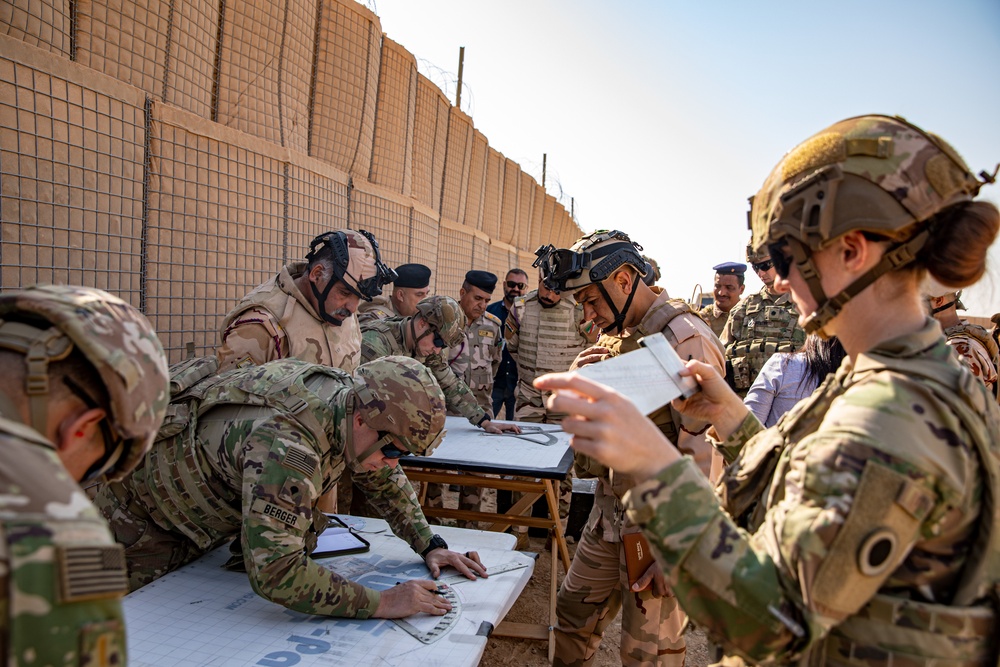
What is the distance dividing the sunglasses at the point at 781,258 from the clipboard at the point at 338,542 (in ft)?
6.95

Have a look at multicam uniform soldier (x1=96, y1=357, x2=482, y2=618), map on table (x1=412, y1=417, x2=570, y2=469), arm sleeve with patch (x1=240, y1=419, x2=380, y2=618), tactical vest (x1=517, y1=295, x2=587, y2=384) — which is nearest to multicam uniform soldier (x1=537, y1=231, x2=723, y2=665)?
multicam uniform soldier (x1=96, y1=357, x2=482, y2=618)

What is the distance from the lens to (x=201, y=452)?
2.54 meters

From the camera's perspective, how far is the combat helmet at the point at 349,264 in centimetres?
396

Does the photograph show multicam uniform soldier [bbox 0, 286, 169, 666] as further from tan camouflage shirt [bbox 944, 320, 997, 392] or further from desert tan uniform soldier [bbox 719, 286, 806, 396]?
desert tan uniform soldier [bbox 719, 286, 806, 396]

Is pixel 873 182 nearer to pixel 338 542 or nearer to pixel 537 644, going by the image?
pixel 338 542

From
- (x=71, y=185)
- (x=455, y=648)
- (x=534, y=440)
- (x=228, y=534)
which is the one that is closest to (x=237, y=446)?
(x=228, y=534)

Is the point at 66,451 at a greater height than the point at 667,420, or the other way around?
the point at 66,451

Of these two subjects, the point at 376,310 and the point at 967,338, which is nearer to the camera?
the point at 967,338

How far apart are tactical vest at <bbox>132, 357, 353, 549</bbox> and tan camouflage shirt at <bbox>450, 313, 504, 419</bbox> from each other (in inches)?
134

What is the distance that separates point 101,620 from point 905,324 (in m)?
1.33

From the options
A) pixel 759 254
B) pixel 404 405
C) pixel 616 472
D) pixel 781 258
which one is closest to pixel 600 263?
pixel 759 254

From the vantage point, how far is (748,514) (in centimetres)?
139

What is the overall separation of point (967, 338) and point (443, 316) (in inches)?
124

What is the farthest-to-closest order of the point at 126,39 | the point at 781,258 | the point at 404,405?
the point at 126,39
the point at 404,405
the point at 781,258
